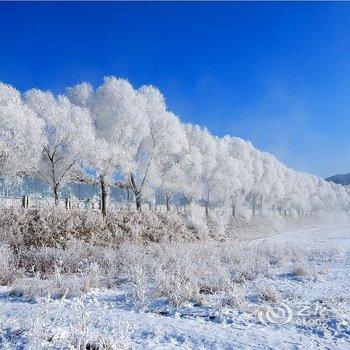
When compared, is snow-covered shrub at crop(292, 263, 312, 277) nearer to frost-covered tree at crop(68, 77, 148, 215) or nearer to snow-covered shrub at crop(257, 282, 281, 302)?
snow-covered shrub at crop(257, 282, 281, 302)

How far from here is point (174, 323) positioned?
814 centimetres

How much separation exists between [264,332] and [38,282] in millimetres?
6333

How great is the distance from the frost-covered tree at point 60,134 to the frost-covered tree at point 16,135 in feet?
5.70

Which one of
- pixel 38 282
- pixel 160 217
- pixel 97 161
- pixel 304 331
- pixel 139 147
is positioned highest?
pixel 139 147

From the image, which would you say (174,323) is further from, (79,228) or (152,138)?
(152,138)

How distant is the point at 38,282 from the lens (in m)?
11.2

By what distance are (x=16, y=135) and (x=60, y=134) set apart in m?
6.04

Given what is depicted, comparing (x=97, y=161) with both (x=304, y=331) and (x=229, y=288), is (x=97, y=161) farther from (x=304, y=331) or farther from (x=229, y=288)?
(x=304, y=331)

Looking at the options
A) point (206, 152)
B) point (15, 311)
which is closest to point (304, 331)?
point (15, 311)

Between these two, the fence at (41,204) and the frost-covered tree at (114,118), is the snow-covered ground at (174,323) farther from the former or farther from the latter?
the frost-covered tree at (114,118)

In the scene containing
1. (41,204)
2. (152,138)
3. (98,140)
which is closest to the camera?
(41,204)

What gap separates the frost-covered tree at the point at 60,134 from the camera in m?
34.4

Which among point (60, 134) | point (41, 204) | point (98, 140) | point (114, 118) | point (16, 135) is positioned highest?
point (114, 118)

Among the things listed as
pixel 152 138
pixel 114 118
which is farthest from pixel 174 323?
pixel 152 138
